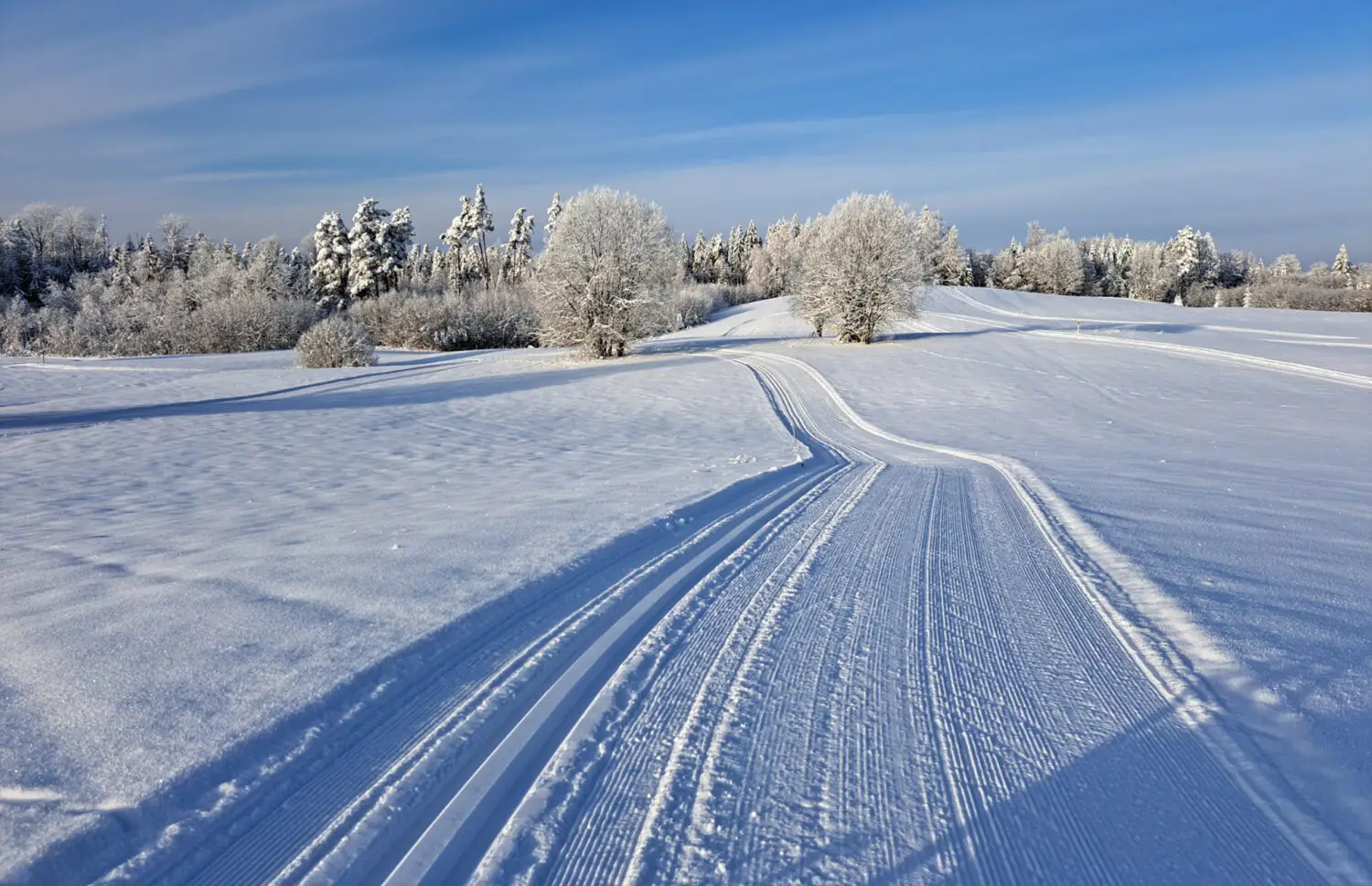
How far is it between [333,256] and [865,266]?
4100 cm

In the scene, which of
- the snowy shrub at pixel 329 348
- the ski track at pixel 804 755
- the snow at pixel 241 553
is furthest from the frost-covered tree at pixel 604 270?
the ski track at pixel 804 755

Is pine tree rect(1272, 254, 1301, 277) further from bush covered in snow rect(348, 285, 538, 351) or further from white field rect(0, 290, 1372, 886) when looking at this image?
white field rect(0, 290, 1372, 886)

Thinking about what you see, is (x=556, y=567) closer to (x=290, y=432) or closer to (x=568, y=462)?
(x=568, y=462)

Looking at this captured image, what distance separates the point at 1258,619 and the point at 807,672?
126 inches

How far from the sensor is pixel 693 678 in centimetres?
401

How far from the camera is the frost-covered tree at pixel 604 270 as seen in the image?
33188 mm

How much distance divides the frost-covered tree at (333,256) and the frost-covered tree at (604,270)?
91.6 feet

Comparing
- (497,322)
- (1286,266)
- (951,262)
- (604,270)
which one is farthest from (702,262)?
(1286,266)

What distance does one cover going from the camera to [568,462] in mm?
12781

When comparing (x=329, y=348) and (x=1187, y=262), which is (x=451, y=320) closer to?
(x=329, y=348)

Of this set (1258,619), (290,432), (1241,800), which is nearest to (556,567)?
(1241,800)

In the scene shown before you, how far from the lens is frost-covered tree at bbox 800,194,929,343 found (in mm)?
35062

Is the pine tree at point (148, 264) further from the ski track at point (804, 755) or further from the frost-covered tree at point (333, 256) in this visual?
the ski track at point (804, 755)

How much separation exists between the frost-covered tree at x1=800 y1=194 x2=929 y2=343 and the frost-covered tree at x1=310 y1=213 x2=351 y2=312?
3656 centimetres
